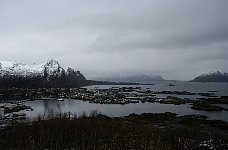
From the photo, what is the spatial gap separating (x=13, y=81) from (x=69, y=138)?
12670 centimetres

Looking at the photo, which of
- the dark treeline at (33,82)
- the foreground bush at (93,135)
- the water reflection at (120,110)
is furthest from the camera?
the dark treeline at (33,82)

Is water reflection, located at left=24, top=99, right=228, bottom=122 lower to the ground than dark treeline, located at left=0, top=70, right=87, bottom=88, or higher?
lower

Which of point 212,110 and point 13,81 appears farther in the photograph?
point 13,81

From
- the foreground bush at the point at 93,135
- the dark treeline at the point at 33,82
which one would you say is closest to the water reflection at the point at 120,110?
the foreground bush at the point at 93,135

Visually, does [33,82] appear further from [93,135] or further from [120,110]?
[93,135]

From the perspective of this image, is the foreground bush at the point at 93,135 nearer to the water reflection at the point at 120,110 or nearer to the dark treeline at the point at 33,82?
the water reflection at the point at 120,110

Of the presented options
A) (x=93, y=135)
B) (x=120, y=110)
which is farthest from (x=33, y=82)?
(x=93, y=135)

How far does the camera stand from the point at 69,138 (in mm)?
26938

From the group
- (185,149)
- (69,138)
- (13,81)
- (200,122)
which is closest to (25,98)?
(13,81)

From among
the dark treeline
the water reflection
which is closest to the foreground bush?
the water reflection

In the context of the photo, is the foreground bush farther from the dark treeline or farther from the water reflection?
the dark treeline

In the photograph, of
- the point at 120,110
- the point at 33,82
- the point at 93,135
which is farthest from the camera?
the point at 33,82

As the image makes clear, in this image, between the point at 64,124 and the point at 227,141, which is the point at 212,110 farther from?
the point at 64,124

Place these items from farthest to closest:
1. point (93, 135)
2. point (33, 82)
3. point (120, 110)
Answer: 1. point (33, 82)
2. point (120, 110)
3. point (93, 135)
